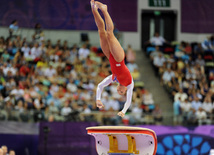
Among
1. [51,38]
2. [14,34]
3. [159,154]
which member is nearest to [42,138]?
[159,154]

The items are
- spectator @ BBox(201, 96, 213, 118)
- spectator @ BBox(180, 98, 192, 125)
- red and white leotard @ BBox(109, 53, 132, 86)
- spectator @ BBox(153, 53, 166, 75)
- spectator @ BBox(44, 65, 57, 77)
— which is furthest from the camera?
spectator @ BBox(153, 53, 166, 75)

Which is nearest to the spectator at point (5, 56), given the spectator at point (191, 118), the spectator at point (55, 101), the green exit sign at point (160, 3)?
the spectator at point (55, 101)

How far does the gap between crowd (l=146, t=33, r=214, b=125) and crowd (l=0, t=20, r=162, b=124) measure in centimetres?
103

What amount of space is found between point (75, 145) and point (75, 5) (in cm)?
807

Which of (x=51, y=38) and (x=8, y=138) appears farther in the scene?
(x=51, y=38)

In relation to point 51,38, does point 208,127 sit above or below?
below

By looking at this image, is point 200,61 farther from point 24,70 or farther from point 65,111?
point 24,70

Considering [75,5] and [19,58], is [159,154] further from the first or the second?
[75,5]

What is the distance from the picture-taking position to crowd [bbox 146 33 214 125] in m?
11.2

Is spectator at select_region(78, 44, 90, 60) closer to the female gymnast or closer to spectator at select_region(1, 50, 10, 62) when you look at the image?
spectator at select_region(1, 50, 10, 62)

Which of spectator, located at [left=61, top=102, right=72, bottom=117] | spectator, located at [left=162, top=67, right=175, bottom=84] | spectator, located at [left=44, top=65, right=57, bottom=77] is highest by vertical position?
spectator, located at [left=44, top=65, right=57, bottom=77]

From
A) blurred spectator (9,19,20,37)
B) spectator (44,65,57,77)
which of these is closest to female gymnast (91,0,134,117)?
spectator (44,65,57,77)

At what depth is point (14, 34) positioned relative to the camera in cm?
1380

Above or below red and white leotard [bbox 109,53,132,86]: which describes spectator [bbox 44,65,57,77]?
below
